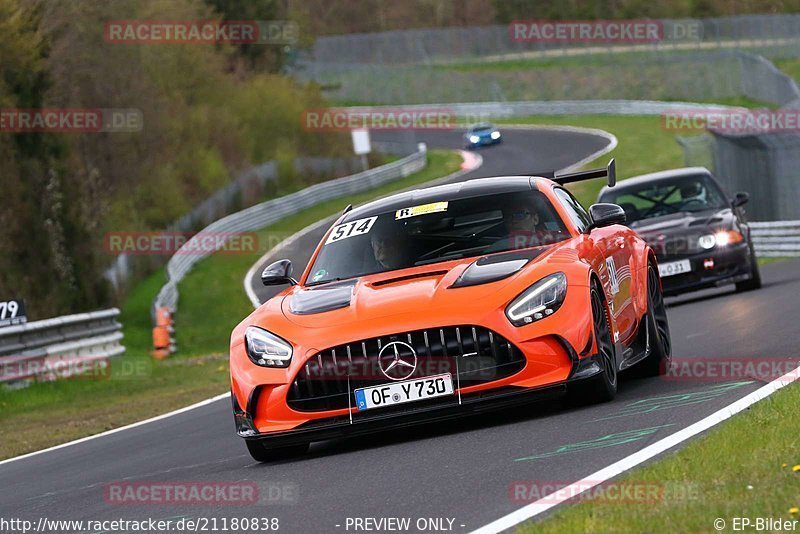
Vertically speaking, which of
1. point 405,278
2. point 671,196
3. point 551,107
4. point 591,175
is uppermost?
point 551,107

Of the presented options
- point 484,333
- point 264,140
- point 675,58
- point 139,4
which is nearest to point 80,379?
point 484,333

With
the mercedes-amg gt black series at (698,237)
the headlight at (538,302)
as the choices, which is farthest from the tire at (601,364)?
the mercedes-amg gt black series at (698,237)

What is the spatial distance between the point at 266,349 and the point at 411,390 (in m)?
0.91

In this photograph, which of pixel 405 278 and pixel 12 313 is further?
pixel 12 313

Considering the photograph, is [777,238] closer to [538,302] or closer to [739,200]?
[739,200]

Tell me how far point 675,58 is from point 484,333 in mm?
67975

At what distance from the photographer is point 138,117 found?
45.3 metres

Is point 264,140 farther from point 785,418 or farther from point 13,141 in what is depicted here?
point 785,418

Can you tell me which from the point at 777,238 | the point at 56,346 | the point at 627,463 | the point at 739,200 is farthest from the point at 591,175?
the point at 777,238

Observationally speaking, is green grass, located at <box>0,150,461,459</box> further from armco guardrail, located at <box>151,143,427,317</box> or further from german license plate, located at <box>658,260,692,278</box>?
german license plate, located at <box>658,260,692,278</box>

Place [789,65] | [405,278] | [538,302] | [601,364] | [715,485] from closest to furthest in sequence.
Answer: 1. [715,485]
2. [538,302]
3. [601,364]
4. [405,278]
5. [789,65]

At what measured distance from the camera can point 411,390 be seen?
7.95 metres

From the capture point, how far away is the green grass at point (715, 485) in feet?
17.3

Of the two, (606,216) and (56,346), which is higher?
(606,216)
